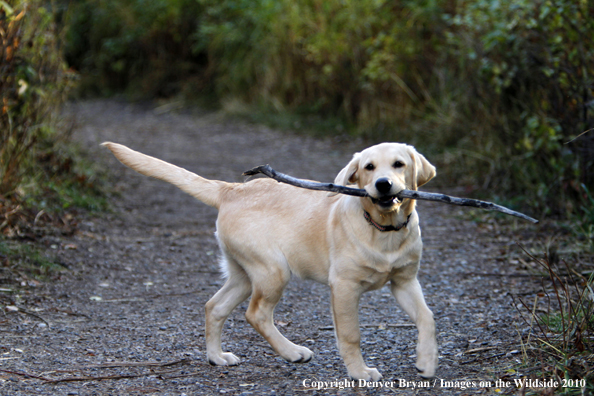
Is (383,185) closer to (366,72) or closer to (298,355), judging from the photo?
(298,355)

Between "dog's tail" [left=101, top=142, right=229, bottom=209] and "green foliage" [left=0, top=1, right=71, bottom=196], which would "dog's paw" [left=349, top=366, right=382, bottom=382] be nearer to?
"dog's tail" [left=101, top=142, right=229, bottom=209]

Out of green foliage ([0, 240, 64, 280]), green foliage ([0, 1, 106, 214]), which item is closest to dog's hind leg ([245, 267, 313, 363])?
green foliage ([0, 240, 64, 280])

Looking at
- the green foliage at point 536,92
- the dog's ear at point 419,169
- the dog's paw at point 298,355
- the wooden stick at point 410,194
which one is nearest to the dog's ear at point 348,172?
the wooden stick at point 410,194

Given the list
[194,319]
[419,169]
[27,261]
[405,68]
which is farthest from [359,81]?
[419,169]

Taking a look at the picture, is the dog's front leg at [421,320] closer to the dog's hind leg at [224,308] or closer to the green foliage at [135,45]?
the dog's hind leg at [224,308]

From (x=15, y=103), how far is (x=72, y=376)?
317 cm

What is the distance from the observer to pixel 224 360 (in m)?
3.27

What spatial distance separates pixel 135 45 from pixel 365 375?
14.3 m

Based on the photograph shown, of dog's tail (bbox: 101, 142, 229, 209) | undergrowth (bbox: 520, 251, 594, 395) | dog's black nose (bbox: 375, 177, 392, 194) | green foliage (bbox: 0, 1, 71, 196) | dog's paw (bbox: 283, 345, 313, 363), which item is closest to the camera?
undergrowth (bbox: 520, 251, 594, 395)

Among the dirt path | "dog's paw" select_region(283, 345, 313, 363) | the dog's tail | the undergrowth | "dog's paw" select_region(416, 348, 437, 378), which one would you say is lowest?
the dirt path

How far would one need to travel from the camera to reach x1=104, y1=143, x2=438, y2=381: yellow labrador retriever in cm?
300

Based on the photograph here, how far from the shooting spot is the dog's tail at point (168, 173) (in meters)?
3.38

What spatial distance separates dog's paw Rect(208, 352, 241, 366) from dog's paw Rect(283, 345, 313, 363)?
284mm

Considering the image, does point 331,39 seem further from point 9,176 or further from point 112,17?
point 112,17
